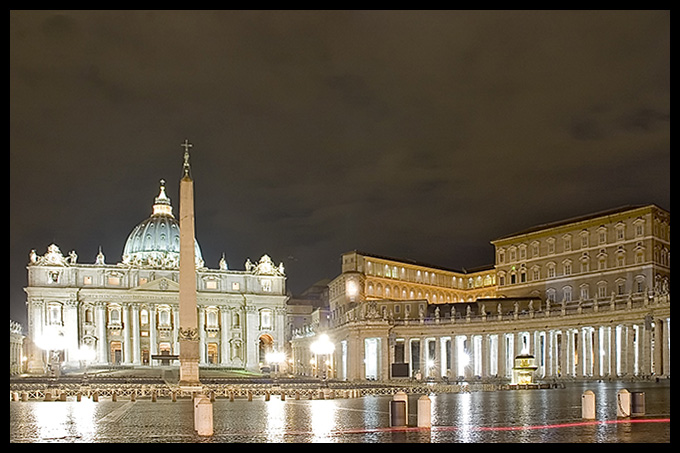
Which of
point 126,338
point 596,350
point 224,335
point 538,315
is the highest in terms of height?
point 538,315

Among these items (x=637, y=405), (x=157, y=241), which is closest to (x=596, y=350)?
(x=637, y=405)

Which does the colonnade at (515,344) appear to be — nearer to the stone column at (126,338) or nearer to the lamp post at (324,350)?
the lamp post at (324,350)

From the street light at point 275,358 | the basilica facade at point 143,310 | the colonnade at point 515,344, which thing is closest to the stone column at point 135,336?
the basilica facade at point 143,310

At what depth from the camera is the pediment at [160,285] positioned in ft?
425

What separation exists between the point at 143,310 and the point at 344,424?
10995 cm

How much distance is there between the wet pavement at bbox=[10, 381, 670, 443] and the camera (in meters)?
20.8

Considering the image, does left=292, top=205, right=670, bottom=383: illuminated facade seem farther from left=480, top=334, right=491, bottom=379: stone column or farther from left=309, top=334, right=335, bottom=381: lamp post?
left=309, top=334, right=335, bottom=381: lamp post

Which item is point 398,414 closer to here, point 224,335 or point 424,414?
point 424,414

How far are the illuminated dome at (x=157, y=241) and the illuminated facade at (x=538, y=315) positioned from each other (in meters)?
37.1

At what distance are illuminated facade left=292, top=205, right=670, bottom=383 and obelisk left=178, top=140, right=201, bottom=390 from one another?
17441 mm

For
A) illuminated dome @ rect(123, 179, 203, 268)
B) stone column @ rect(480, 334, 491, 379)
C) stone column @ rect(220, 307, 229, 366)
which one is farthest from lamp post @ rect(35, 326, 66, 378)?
stone column @ rect(480, 334, 491, 379)

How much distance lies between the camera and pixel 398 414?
23.1 metres
